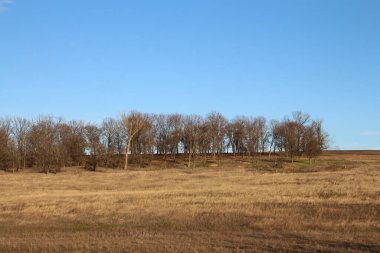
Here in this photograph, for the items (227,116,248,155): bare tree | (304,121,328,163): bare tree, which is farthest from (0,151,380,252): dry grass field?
(227,116,248,155): bare tree

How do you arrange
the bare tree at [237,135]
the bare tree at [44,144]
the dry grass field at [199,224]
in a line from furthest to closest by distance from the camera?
the bare tree at [237,135]
the bare tree at [44,144]
the dry grass field at [199,224]

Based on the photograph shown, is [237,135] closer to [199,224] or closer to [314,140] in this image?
[314,140]

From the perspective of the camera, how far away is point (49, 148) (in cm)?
10331

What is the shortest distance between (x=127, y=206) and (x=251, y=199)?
7565mm

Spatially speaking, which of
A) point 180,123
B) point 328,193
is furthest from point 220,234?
point 180,123

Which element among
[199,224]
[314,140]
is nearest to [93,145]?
[314,140]

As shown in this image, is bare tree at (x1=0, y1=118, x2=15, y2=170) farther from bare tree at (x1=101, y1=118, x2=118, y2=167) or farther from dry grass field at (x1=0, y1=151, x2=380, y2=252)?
dry grass field at (x1=0, y1=151, x2=380, y2=252)

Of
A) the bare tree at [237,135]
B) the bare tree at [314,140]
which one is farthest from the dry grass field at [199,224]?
the bare tree at [237,135]

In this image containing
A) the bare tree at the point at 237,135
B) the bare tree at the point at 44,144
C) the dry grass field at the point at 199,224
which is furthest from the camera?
the bare tree at the point at 237,135

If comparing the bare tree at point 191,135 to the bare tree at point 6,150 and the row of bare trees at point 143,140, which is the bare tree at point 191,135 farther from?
the bare tree at point 6,150

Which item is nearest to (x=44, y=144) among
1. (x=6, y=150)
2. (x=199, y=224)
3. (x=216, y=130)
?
(x=6, y=150)

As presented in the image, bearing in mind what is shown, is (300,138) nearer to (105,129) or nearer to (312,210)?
(105,129)

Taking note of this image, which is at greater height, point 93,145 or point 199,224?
point 93,145

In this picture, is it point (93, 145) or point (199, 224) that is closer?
point (199, 224)
